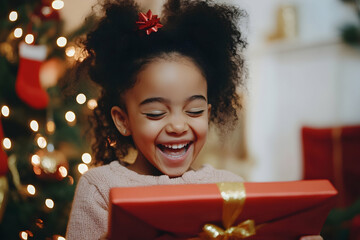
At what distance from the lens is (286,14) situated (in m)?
2.24

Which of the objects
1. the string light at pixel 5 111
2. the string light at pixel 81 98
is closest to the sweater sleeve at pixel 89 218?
the string light at pixel 81 98

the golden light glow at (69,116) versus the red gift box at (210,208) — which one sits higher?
the golden light glow at (69,116)

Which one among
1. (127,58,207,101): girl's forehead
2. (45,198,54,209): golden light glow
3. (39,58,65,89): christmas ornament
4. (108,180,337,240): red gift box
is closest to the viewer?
(108,180,337,240): red gift box

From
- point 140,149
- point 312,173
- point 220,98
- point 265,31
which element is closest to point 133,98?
point 140,149

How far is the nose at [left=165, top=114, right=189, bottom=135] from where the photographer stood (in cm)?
67

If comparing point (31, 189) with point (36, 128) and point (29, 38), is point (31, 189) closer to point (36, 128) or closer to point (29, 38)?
point (36, 128)

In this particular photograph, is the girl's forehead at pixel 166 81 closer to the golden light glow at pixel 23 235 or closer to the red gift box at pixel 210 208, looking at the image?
the red gift box at pixel 210 208

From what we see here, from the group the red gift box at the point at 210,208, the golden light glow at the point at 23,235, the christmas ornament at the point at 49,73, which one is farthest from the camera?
the christmas ornament at the point at 49,73

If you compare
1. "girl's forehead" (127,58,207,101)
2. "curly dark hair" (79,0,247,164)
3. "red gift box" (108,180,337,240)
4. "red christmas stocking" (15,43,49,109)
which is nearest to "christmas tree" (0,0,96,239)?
"red christmas stocking" (15,43,49,109)

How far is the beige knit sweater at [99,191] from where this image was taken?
688 mm

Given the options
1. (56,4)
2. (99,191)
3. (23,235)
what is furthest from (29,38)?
(99,191)

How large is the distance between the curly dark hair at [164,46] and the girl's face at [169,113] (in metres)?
0.03

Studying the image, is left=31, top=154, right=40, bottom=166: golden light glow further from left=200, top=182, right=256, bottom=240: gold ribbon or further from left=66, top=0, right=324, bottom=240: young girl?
left=200, top=182, right=256, bottom=240: gold ribbon

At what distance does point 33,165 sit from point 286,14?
1.73 metres
